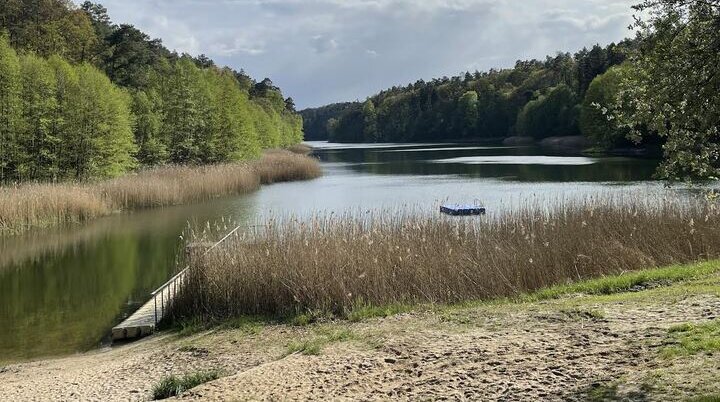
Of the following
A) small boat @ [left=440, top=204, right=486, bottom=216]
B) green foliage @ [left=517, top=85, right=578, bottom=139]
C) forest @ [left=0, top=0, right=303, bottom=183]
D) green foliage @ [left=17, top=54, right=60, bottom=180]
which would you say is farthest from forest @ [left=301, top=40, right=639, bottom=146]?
green foliage @ [left=17, top=54, right=60, bottom=180]

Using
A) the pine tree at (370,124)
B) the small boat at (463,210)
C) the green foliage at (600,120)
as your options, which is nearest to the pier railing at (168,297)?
the small boat at (463,210)

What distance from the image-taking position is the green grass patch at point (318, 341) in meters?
7.71

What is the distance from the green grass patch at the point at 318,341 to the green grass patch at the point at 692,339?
11.9 ft

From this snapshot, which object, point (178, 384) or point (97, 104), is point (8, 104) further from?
point (178, 384)

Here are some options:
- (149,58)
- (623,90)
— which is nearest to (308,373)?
(623,90)

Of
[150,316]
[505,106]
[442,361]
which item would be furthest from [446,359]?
[505,106]

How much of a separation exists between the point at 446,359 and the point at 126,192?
94.7 ft

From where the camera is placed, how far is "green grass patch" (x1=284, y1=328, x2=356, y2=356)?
7707mm

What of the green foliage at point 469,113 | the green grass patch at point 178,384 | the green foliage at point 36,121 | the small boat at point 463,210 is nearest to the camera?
the green grass patch at point 178,384

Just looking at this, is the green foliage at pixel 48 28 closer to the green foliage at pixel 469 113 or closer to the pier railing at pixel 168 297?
the pier railing at pixel 168 297

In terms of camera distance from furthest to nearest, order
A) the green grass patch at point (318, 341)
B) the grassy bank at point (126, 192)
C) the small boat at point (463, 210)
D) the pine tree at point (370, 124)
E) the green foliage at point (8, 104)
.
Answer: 1. the pine tree at point (370, 124)
2. the green foliage at point (8, 104)
3. the grassy bank at point (126, 192)
4. the small boat at point (463, 210)
5. the green grass patch at point (318, 341)

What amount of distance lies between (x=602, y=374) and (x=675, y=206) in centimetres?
1098

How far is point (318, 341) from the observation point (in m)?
8.42

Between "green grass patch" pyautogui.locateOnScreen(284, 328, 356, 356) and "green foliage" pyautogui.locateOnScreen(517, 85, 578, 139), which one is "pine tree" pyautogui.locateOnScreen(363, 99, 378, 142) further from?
"green grass patch" pyautogui.locateOnScreen(284, 328, 356, 356)
